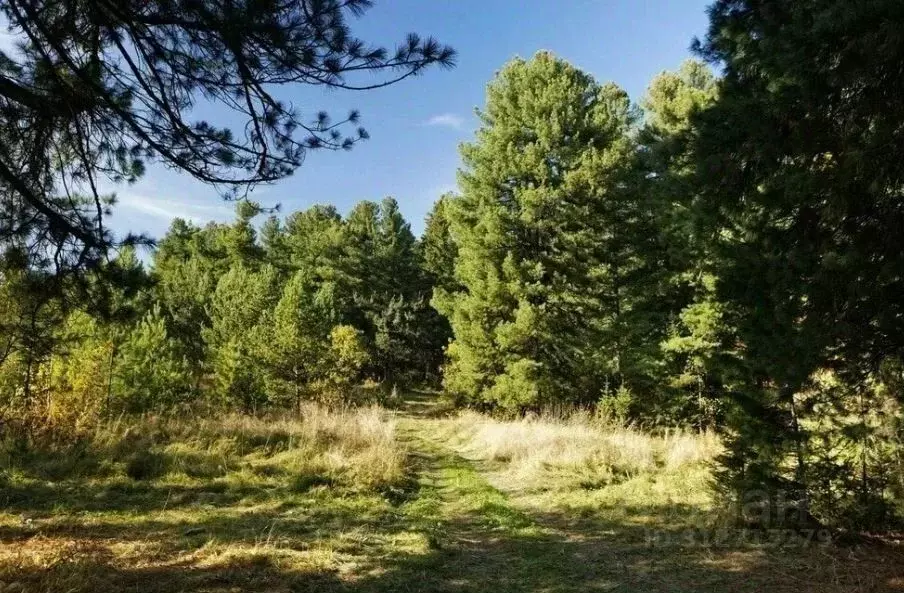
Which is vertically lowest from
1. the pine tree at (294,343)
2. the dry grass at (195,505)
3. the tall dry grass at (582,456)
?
the dry grass at (195,505)

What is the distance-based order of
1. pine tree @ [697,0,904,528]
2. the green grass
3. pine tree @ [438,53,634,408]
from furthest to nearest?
pine tree @ [438,53,634,408] → the green grass → pine tree @ [697,0,904,528]

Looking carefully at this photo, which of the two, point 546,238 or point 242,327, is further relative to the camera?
point 242,327

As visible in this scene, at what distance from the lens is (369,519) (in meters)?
5.52

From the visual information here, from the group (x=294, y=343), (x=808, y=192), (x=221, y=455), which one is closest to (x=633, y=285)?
(x=294, y=343)

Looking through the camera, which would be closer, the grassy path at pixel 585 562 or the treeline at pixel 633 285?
the treeline at pixel 633 285

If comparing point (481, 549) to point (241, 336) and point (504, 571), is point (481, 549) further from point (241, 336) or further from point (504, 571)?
point (241, 336)

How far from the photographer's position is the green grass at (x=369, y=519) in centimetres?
374

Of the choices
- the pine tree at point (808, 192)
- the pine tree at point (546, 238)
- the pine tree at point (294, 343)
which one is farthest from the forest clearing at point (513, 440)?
the pine tree at point (294, 343)

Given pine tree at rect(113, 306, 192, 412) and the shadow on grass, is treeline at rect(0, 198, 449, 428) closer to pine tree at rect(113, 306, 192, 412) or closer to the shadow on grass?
pine tree at rect(113, 306, 192, 412)

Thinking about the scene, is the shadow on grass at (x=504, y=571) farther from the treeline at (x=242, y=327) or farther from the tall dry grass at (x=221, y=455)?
the tall dry grass at (x=221, y=455)

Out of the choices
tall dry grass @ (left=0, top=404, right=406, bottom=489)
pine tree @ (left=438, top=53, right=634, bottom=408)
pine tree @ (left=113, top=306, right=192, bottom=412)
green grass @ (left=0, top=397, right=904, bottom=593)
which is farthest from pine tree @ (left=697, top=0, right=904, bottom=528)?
pine tree @ (left=113, top=306, right=192, bottom=412)

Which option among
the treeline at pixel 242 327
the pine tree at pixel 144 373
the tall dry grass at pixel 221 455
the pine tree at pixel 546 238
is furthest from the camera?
the pine tree at pixel 546 238

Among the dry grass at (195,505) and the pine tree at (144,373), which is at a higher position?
the pine tree at (144,373)

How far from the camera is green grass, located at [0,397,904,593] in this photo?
12.3ft
